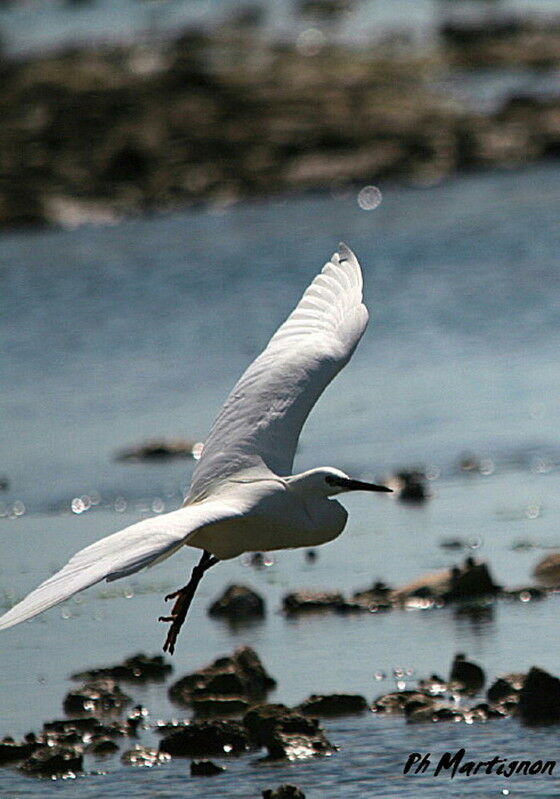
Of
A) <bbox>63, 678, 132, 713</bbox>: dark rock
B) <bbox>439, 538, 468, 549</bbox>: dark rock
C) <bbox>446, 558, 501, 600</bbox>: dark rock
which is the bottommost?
<bbox>63, 678, 132, 713</bbox>: dark rock

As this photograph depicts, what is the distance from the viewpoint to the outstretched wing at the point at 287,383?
9.38 metres

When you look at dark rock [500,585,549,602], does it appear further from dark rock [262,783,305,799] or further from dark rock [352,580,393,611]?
dark rock [262,783,305,799]

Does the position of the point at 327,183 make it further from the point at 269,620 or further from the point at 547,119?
the point at 269,620

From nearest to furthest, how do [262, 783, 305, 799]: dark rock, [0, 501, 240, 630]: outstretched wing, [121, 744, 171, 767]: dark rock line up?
1. [0, 501, 240, 630]: outstretched wing
2. [262, 783, 305, 799]: dark rock
3. [121, 744, 171, 767]: dark rock

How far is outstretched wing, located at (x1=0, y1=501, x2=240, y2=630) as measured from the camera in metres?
6.77

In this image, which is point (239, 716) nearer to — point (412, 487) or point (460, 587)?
point (460, 587)

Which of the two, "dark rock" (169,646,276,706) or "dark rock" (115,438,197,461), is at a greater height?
"dark rock" (115,438,197,461)

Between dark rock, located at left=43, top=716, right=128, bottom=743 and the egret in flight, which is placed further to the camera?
dark rock, located at left=43, top=716, right=128, bottom=743

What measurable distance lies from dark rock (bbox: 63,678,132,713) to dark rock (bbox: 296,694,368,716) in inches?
43.7

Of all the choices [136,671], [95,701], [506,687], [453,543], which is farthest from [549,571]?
[95,701]

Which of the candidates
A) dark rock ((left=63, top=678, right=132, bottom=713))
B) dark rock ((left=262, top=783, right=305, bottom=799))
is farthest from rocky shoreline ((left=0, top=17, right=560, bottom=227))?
dark rock ((left=262, top=783, right=305, bottom=799))

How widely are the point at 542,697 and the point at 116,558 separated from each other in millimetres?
2993

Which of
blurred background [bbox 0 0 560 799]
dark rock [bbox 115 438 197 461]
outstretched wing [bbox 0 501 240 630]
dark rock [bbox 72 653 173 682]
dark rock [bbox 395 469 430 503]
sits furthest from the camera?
dark rock [bbox 115 438 197 461]

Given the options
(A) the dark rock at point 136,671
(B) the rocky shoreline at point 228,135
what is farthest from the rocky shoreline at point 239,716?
(B) the rocky shoreline at point 228,135
